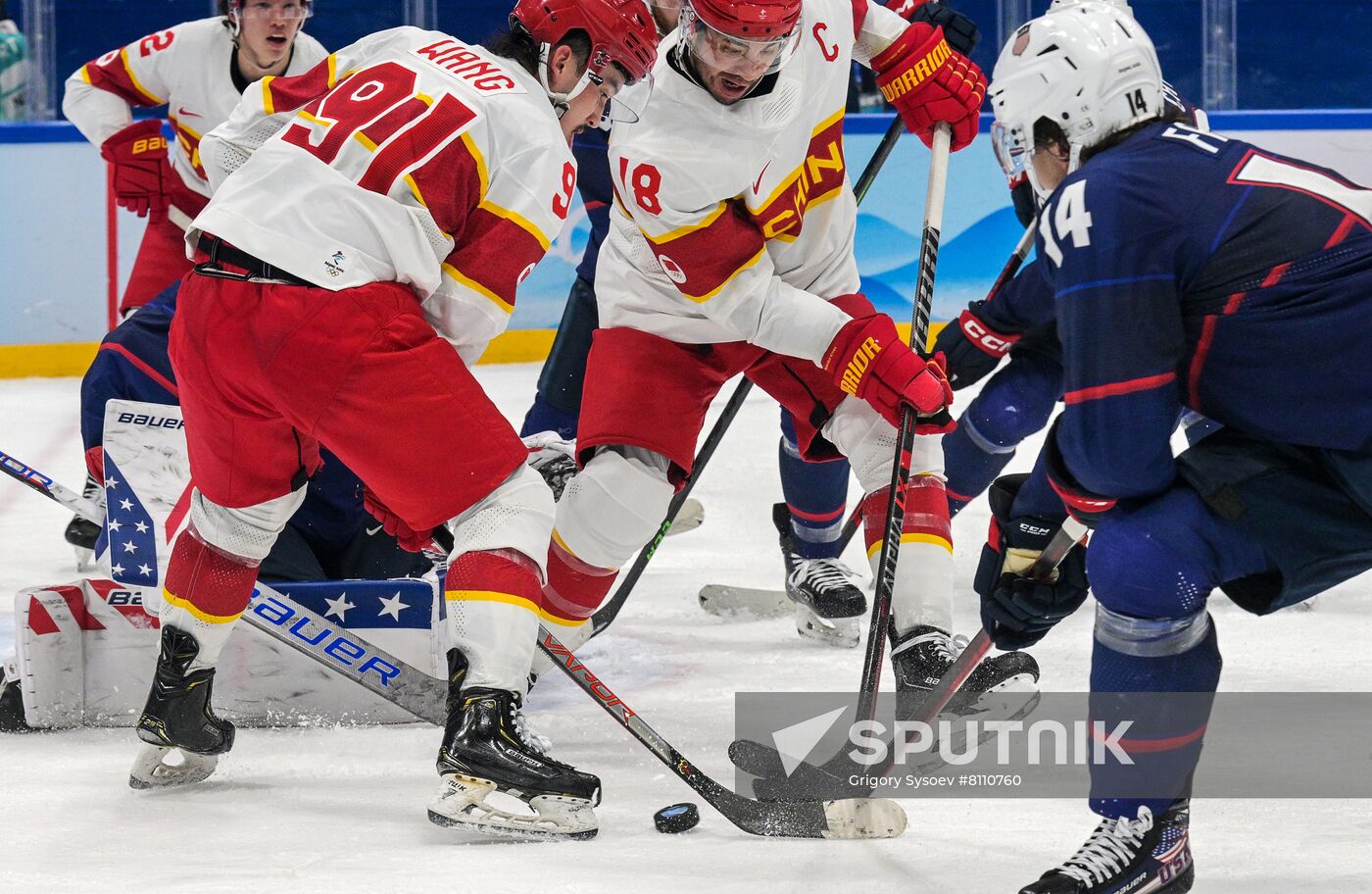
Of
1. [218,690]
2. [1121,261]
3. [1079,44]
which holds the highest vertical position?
[1079,44]

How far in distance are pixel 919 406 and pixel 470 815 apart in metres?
0.88

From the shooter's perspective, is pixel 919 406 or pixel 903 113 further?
pixel 903 113

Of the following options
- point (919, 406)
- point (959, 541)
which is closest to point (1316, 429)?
point (919, 406)

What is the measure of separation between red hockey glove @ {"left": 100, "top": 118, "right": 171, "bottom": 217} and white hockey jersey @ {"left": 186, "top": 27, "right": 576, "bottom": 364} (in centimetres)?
203

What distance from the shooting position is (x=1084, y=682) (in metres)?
2.90

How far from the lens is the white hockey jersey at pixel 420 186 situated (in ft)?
6.91

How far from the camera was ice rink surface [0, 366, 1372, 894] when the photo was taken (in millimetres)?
1952

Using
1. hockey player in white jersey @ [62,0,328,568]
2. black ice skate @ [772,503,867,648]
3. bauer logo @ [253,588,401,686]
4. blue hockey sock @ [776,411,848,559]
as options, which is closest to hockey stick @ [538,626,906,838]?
bauer logo @ [253,588,401,686]

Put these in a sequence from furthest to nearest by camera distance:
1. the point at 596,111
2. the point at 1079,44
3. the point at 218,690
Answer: the point at 218,690 < the point at 596,111 < the point at 1079,44

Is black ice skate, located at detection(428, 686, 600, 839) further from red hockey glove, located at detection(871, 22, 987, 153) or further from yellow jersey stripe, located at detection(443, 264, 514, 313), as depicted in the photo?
red hockey glove, located at detection(871, 22, 987, 153)

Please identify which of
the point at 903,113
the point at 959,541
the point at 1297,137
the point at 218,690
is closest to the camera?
the point at 218,690

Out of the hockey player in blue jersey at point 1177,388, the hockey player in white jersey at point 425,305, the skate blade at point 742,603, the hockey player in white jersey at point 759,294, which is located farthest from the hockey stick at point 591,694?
the skate blade at point 742,603

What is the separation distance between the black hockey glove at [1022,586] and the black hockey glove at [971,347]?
3.43 feet

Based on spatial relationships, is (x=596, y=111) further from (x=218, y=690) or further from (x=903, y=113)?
(x=218, y=690)
